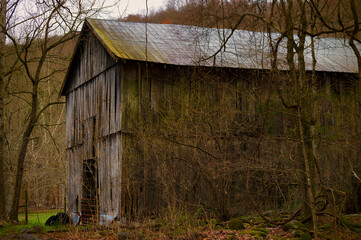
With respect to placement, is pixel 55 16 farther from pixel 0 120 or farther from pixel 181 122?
pixel 181 122

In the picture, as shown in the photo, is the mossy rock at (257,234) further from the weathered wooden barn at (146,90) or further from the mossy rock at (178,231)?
the weathered wooden barn at (146,90)

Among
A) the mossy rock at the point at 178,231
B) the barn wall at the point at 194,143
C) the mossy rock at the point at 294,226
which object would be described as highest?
the barn wall at the point at 194,143

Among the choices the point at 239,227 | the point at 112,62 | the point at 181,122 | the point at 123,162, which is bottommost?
the point at 239,227

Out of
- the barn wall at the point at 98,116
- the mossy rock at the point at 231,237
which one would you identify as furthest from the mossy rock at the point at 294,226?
the barn wall at the point at 98,116

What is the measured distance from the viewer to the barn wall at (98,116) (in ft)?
47.9

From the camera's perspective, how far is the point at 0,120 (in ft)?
51.6

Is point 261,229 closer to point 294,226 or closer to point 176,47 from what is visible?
point 294,226

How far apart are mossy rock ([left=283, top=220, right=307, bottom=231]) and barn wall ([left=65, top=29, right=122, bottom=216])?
16.6 feet

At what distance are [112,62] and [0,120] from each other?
476cm

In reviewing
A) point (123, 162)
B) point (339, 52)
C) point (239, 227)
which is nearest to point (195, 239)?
point (239, 227)

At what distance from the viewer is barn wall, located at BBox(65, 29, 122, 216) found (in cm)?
1459

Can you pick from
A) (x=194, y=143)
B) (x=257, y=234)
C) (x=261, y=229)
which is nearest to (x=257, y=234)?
(x=257, y=234)

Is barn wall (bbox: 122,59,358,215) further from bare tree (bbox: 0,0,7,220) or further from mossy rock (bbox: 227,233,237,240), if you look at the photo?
bare tree (bbox: 0,0,7,220)

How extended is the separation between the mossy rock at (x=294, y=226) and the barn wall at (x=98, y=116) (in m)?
5.05
